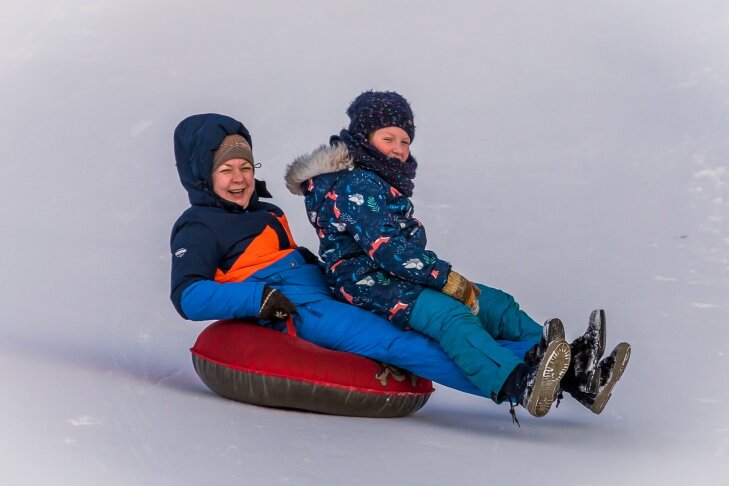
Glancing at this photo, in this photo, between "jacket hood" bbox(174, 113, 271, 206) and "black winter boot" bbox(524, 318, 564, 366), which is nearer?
"black winter boot" bbox(524, 318, 564, 366)

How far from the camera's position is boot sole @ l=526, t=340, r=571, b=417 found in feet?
11.3

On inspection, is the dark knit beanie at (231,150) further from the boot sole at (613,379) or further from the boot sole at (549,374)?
the boot sole at (613,379)

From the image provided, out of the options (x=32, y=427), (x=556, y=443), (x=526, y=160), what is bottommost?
(x=32, y=427)

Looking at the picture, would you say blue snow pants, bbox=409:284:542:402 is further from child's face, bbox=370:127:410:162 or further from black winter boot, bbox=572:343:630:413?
child's face, bbox=370:127:410:162

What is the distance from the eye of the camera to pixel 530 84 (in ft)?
25.5

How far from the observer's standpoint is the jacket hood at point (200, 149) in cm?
401

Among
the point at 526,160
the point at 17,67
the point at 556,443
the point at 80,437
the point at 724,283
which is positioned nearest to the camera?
the point at 80,437

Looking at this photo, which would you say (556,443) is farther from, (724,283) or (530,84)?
(530,84)

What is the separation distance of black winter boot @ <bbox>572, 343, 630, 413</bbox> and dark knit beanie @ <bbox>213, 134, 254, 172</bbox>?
1434 millimetres

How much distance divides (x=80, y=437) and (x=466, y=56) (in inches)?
217

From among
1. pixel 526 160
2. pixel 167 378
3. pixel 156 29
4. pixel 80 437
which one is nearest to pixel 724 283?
pixel 526 160

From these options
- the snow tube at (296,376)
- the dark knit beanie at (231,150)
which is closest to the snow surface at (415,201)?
the snow tube at (296,376)

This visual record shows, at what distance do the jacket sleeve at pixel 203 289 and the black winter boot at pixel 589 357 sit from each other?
1.04 meters

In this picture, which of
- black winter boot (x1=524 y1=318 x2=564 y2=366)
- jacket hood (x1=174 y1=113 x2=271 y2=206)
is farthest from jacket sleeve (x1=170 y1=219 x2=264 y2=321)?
black winter boot (x1=524 y1=318 x2=564 y2=366)
